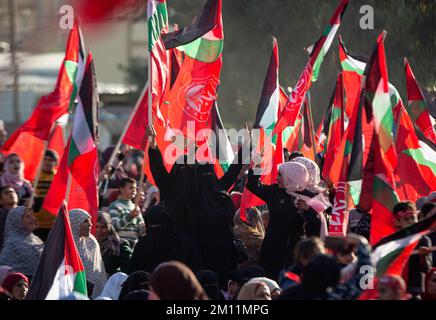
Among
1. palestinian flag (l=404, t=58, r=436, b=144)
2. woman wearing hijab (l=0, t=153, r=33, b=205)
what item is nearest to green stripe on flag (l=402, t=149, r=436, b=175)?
palestinian flag (l=404, t=58, r=436, b=144)

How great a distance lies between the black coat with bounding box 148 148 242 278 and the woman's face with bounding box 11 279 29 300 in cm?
167

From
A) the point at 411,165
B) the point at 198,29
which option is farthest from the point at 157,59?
the point at 411,165

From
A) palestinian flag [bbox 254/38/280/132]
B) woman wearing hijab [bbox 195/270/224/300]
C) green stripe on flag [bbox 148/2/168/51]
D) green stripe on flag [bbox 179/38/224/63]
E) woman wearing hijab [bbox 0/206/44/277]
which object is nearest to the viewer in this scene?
woman wearing hijab [bbox 195/270/224/300]

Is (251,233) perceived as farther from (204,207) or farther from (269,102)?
(269,102)

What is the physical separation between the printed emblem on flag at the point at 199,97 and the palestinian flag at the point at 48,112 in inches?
64.8

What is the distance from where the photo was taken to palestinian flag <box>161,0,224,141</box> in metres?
10.9

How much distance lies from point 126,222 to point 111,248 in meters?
1.04

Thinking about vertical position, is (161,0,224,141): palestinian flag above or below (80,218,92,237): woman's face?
above

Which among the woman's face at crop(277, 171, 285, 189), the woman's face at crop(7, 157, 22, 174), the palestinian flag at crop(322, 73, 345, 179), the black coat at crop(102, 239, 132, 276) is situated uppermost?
the palestinian flag at crop(322, 73, 345, 179)

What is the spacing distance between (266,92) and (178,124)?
1.53 m

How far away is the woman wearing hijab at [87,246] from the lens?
33.7 ft

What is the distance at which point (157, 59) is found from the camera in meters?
10.9

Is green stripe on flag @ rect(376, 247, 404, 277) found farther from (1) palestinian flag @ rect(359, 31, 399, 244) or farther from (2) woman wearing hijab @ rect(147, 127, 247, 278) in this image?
(2) woman wearing hijab @ rect(147, 127, 247, 278)
